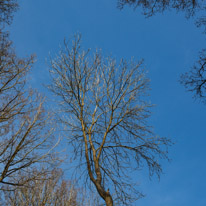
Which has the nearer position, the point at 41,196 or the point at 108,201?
the point at 108,201

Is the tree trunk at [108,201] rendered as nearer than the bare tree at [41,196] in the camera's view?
Yes

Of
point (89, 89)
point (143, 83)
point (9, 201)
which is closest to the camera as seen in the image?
point (89, 89)

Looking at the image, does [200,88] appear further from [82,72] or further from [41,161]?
[41,161]

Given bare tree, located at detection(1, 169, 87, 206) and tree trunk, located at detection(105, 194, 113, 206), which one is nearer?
tree trunk, located at detection(105, 194, 113, 206)

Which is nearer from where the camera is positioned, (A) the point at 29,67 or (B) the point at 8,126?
(B) the point at 8,126

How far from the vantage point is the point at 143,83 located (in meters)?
8.70

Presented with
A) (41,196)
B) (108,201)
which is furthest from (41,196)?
(108,201)

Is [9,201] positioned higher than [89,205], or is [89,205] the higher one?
[9,201]

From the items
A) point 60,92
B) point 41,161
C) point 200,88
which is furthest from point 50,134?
point 200,88

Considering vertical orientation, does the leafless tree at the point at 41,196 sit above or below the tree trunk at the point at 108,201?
above

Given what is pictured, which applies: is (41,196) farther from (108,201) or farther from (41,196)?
(108,201)

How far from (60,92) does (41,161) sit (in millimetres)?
2381

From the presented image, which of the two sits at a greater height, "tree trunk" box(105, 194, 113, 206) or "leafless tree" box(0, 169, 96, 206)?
"leafless tree" box(0, 169, 96, 206)

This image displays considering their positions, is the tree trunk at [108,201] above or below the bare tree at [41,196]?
below
